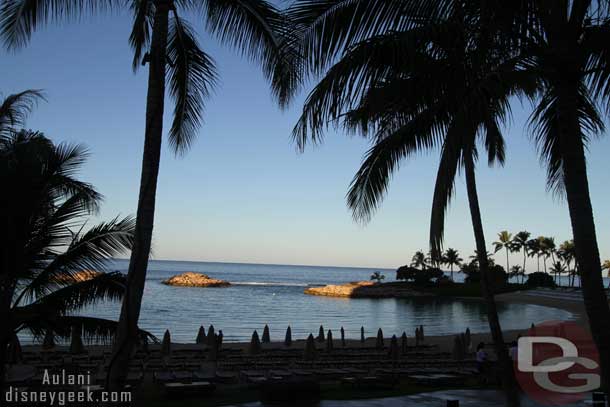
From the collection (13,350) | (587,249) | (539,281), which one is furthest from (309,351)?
(539,281)

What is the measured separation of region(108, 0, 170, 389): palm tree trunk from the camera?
5.95 meters

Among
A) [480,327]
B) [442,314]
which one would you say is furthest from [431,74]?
[442,314]

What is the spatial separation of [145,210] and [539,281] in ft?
370

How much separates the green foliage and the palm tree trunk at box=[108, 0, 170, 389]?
357ft

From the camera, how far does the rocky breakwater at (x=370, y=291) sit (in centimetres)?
10594

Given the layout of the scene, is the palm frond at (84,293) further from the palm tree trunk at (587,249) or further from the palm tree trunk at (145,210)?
the palm tree trunk at (587,249)

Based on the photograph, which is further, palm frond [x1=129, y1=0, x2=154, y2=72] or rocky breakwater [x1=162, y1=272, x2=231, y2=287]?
rocky breakwater [x1=162, y1=272, x2=231, y2=287]

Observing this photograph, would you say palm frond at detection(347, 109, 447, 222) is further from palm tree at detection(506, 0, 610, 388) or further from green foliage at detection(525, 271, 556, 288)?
green foliage at detection(525, 271, 556, 288)

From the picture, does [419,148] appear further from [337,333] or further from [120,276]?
[337,333]

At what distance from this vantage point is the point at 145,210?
20.4ft

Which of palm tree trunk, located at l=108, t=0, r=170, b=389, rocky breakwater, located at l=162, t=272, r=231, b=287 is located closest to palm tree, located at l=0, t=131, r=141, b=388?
palm tree trunk, located at l=108, t=0, r=170, b=389

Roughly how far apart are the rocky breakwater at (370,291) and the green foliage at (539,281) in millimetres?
21099

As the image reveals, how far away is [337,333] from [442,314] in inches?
954

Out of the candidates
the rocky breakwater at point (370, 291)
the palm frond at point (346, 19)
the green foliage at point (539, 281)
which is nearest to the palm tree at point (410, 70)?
the palm frond at point (346, 19)
